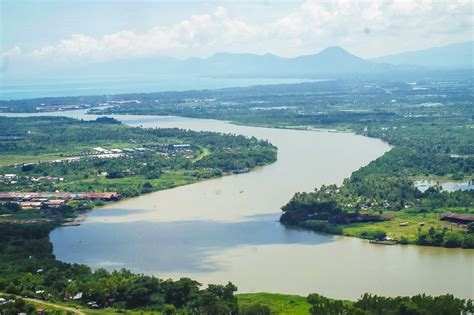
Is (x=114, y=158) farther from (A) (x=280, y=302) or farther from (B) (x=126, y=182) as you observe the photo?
(A) (x=280, y=302)

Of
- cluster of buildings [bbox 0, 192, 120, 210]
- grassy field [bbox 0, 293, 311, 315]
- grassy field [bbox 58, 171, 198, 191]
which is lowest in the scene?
grassy field [bbox 0, 293, 311, 315]

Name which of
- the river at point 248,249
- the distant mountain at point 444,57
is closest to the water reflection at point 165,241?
the river at point 248,249

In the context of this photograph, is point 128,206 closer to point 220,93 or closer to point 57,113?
point 57,113

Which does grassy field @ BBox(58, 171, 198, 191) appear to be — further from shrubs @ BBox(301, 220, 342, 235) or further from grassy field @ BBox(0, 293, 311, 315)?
grassy field @ BBox(0, 293, 311, 315)

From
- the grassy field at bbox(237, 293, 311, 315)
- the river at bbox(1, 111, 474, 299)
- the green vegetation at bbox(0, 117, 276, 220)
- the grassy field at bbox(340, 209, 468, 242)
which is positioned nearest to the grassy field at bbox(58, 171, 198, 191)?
the green vegetation at bbox(0, 117, 276, 220)

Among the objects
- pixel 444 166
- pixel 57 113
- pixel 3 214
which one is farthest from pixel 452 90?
pixel 3 214

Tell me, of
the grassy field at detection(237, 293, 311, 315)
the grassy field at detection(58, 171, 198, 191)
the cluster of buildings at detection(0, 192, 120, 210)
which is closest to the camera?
the grassy field at detection(237, 293, 311, 315)
